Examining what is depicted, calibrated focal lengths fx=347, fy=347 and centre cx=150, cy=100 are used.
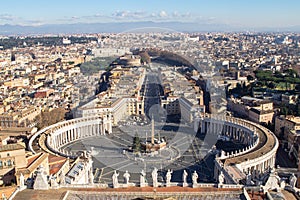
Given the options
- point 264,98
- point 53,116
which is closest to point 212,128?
point 264,98

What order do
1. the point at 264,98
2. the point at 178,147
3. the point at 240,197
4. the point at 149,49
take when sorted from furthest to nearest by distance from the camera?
the point at 149,49 → the point at 264,98 → the point at 178,147 → the point at 240,197

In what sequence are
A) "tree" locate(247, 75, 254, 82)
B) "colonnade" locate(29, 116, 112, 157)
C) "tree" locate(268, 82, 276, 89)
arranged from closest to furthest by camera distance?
"colonnade" locate(29, 116, 112, 157), "tree" locate(268, 82, 276, 89), "tree" locate(247, 75, 254, 82)

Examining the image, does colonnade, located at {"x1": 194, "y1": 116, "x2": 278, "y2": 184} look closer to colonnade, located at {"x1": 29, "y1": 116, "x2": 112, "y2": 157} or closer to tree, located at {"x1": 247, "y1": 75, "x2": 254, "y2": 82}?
colonnade, located at {"x1": 29, "y1": 116, "x2": 112, "y2": 157}

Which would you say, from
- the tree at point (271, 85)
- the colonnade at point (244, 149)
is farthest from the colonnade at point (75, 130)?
the tree at point (271, 85)

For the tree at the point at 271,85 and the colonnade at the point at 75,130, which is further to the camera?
the tree at the point at 271,85

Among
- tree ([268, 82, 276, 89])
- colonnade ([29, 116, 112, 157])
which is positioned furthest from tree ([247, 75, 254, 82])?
colonnade ([29, 116, 112, 157])

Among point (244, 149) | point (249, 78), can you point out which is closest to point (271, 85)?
point (249, 78)

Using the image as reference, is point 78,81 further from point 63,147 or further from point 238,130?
point 238,130

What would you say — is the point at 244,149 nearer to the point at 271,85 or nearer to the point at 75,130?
the point at 75,130

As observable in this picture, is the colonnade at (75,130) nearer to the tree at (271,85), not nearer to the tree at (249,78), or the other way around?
the tree at (271,85)

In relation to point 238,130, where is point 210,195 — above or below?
above

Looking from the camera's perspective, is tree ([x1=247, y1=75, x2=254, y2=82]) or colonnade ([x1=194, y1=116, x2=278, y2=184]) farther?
tree ([x1=247, y1=75, x2=254, y2=82])
